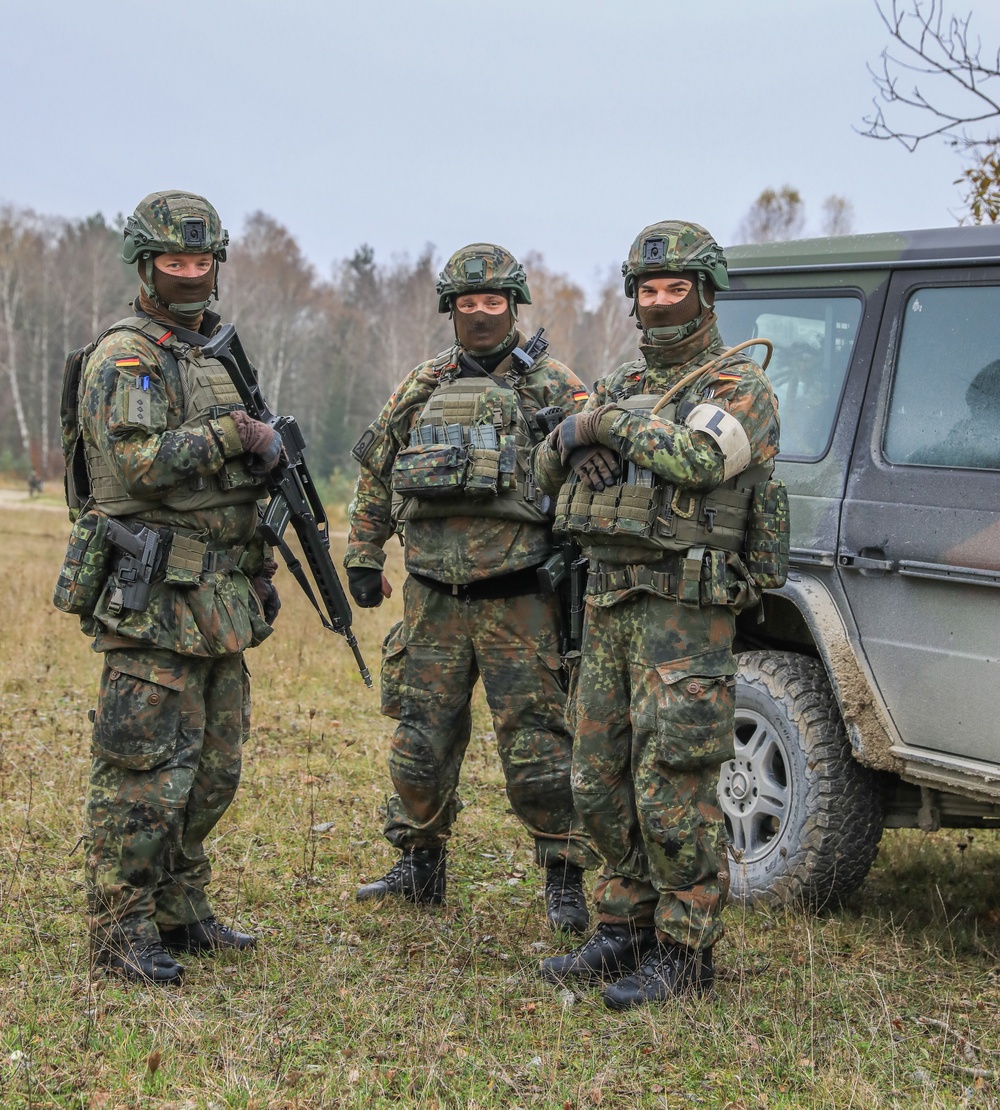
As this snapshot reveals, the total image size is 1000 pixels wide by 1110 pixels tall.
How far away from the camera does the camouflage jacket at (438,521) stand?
184 inches

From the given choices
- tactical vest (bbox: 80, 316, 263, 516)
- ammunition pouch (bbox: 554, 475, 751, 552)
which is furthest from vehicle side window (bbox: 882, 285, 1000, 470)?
tactical vest (bbox: 80, 316, 263, 516)

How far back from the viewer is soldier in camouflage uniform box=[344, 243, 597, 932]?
4660 mm

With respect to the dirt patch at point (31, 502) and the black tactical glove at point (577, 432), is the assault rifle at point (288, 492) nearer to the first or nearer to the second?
the black tactical glove at point (577, 432)

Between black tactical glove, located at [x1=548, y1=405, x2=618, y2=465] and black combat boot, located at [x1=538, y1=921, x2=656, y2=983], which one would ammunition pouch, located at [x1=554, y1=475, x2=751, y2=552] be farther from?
black combat boot, located at [x1=538, y1=921, x2=656, y2=983]

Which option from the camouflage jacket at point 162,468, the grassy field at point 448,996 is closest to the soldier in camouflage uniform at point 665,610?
the grassy field at point 448,996

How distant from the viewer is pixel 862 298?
4688 millimetres

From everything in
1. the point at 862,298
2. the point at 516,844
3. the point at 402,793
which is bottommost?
the point at 516,844

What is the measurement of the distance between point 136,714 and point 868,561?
97.7 inches

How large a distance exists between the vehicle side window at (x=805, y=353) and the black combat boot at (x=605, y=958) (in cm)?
187

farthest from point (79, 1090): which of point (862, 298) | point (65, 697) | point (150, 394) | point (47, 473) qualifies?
point (47, 473)

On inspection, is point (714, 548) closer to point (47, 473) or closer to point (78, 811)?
point (78, 811)

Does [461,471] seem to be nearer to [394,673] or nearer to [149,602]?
[394,673]

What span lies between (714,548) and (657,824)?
33.4 inches

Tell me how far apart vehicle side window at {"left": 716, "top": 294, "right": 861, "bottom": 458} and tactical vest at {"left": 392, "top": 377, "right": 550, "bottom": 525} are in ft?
3.25
